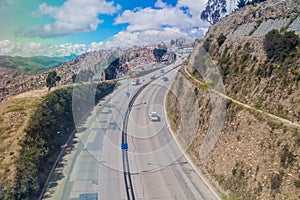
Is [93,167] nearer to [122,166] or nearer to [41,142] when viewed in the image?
[122,166]

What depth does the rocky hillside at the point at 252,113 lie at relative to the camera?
14.3 meters

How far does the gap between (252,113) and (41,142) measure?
17452mm

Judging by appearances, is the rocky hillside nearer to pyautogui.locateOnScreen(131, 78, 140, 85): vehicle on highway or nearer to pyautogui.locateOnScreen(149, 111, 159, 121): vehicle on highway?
pyautogui.locateOnScreen(149, 111, 159, 121): vehicle on highway

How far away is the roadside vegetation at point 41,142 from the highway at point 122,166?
49.4 inches

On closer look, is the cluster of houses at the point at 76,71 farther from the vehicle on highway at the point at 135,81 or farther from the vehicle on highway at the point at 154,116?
the vehicle on highway at the point at 154,116

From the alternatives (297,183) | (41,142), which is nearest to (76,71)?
(41,142)

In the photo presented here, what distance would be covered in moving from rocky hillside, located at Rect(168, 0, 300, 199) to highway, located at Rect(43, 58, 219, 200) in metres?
1.77

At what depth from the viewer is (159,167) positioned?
22594mm

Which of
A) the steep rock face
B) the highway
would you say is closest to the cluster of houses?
the highway

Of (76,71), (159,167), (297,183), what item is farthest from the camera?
(76,71)

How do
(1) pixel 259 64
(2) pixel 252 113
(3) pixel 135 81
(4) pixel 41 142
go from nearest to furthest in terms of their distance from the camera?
1. (2) pixel 252 113
2. (1) pixel 259 64
3. (4) pixel 41 142
4. (3) pixel 135 81

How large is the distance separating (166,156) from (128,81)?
128 feet

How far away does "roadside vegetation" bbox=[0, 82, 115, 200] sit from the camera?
16.9 meters

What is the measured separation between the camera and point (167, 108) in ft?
135
